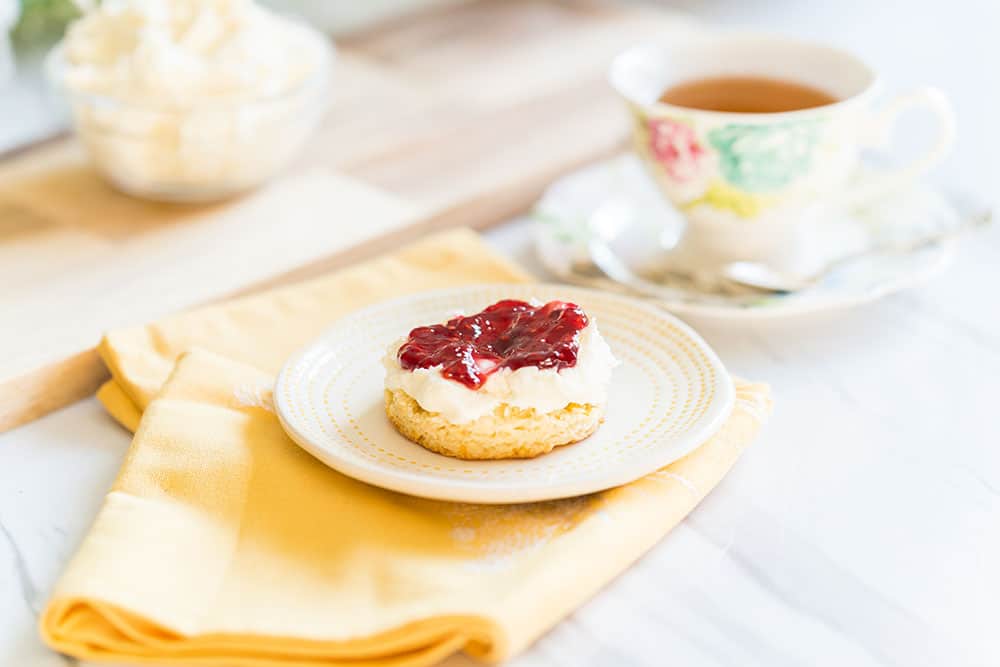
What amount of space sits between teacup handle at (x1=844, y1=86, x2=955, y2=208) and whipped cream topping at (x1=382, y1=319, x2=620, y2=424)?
488mm

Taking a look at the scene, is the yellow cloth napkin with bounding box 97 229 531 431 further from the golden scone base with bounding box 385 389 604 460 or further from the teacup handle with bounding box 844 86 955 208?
the teacup handle with bounding box 844 86 955 208

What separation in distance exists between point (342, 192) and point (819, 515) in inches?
27.6

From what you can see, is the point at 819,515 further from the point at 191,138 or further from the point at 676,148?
the point at 191,138

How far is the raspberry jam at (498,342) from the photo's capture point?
84 centimetres

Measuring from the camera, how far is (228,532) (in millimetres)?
794

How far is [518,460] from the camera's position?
846 millimetres

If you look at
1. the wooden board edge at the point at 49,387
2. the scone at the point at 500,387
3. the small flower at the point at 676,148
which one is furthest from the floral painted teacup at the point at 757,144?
the wooden board edge at the point at 49,387

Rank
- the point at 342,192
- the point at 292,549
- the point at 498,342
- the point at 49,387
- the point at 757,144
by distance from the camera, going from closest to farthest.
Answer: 1. the point at 292,549
2. the point at 498,342
3. the point at 49,387
4. the point at 757,144
5. the point at 342,192

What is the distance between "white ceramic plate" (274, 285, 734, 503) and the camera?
0.80 metres

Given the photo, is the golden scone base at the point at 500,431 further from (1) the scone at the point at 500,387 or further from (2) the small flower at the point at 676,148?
(2) the small flower at the point at 676,148

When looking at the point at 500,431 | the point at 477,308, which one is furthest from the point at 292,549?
the point at 477,308

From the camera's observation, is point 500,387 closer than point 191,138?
Yes

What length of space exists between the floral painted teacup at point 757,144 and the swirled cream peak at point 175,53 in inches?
14.9

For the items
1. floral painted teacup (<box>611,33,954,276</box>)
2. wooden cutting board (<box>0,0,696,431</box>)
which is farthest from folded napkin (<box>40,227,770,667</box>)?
floral painted teacup (<box>611,33,954,276</box>)
